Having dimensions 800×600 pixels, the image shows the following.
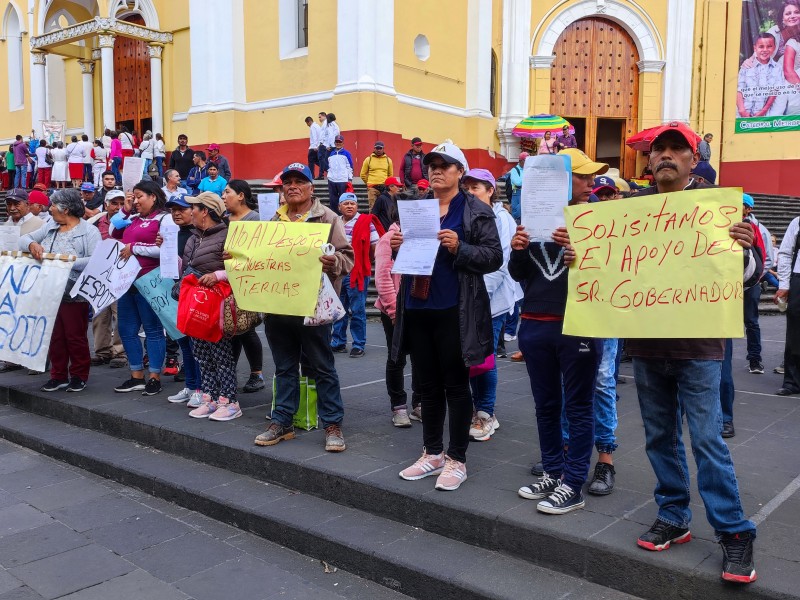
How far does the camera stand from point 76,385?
7.23 meters

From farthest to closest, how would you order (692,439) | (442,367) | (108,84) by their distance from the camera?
(108,84) < (442,367) < (692,439)

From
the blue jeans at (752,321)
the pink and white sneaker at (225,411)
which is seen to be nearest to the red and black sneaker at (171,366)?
the pink and white sneaker at (225,411)

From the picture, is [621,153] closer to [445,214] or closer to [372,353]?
[372,353]

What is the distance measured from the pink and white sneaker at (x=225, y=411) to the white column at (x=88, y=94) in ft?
70.0

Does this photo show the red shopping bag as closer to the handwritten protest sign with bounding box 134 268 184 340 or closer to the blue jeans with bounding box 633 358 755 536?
the handwritten protest sign with bounding box 134 268 184 340

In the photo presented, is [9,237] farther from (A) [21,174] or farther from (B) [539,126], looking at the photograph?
(A) [21,174]

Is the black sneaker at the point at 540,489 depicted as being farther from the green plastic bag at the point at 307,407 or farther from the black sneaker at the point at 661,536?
the green plastic bag at the point at 307,407

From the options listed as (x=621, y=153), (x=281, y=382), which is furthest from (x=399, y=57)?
(x=281, y=382)

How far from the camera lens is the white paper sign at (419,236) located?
4.14m

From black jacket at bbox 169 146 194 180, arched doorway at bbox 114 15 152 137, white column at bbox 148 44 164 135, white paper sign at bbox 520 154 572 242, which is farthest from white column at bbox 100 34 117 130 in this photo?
white paper sign at bbox 520 154 572 242

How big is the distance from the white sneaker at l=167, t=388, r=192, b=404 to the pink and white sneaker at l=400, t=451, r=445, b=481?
9.39 feet

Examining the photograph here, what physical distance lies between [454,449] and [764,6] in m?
20.9

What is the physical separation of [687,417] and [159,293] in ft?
16.0

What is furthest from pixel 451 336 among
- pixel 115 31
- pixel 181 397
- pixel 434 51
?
pixel 115 31
